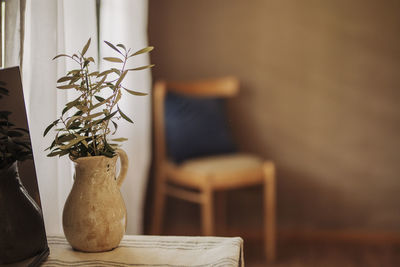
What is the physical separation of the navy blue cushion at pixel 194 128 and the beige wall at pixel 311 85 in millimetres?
215

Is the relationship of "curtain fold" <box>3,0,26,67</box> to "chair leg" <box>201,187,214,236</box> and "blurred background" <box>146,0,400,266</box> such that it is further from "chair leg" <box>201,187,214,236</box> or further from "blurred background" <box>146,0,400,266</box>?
"blurred background" <box>146,0,400,266</box>

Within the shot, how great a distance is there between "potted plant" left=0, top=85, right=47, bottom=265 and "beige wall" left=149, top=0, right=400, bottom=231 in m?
2.12

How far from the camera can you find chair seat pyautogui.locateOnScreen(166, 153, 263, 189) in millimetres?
2465

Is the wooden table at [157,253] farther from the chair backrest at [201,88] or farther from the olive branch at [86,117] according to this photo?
the chair backrest at [201,88]

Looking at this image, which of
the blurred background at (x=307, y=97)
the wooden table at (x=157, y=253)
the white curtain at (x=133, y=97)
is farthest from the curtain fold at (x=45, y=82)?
the blurred background at (x=307, y=97)

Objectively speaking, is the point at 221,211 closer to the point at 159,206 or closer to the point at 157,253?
the point at 159,206

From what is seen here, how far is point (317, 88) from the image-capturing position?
113 inches

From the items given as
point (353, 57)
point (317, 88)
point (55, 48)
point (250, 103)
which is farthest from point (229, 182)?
point (55, 48)

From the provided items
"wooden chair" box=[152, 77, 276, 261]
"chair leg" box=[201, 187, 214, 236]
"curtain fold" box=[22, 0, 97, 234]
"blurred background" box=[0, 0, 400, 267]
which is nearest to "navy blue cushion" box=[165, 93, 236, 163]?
"wooden chair" box=[152, 77, 276, 261]

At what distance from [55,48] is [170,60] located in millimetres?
1815

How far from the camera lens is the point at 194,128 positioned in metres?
2.69

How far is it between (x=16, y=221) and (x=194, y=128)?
6.12 feet

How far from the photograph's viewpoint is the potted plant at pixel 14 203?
0.83 metres

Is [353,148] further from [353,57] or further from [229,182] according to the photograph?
[229,182]
